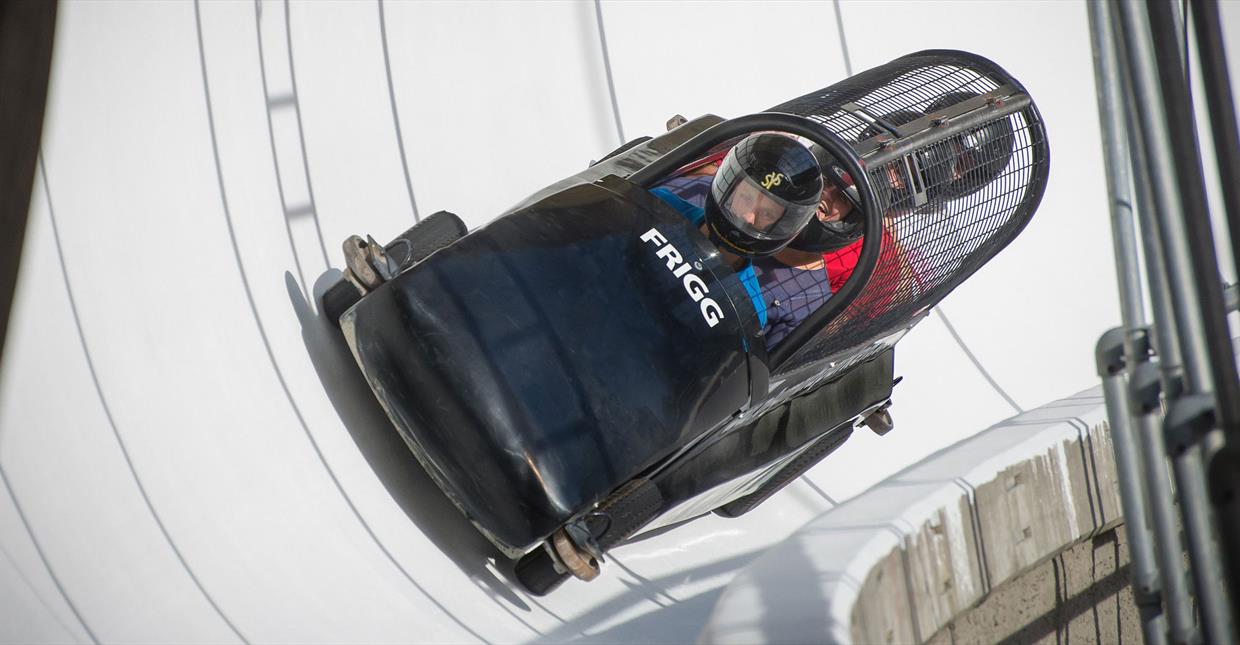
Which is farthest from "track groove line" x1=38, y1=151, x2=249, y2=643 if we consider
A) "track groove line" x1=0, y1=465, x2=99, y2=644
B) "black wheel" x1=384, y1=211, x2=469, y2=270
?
"black wheel" x1=384, y1=211, x2=469, y2=270

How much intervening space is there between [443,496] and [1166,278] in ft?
5.84

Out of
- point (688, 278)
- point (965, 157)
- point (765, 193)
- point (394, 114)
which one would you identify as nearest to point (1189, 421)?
point (765, 193)

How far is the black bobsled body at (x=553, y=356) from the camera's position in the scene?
2.26 metres

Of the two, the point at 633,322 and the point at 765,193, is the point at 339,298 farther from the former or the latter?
the point at 765,193

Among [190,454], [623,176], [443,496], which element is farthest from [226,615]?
[623,176]

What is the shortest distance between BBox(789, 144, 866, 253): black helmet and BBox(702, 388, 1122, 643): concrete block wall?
507mm

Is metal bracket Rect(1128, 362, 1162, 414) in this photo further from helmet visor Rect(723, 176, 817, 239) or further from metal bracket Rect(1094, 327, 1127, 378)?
helmet visor Rect(723, 176, 817, 239)

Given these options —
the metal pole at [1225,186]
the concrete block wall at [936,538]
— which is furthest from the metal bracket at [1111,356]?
the concrete block wall at [936,538]

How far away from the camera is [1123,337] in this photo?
5.10 ft

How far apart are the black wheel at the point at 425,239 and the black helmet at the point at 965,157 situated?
3.49 feet

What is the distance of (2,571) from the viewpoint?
2.06 meters

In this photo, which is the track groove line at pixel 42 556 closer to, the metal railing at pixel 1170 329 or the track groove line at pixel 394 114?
the track groove line at pixel 394 114

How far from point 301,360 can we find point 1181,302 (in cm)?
196

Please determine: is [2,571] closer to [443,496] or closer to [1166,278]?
[443,496]
